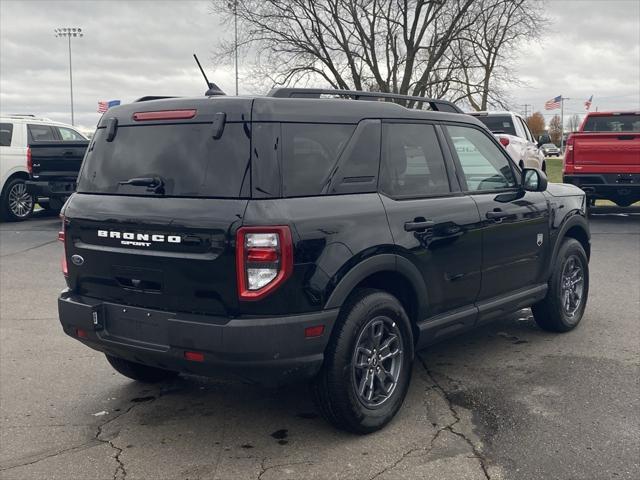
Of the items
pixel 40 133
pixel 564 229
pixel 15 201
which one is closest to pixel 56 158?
pixel 15 201

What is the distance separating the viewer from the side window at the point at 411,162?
4191 millimetres

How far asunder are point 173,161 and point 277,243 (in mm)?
782

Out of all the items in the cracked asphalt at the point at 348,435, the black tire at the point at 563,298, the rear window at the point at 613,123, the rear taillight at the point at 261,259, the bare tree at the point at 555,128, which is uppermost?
the bare tree at the point at 555,128

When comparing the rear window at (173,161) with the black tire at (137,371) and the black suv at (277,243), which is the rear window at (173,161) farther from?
the black tire at (137,371)

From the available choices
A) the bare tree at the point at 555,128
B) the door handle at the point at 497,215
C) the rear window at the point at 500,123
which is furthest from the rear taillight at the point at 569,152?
the bare tree at the point at 555,128

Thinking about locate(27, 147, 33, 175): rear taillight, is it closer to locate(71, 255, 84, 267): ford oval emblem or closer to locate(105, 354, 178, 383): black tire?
locate(105, 354, 178, 383): black tire

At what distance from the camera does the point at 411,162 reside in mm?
4398

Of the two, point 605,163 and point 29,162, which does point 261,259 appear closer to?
point 605,163

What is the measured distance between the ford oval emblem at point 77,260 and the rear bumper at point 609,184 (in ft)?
35.1

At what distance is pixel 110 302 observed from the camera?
3863mm

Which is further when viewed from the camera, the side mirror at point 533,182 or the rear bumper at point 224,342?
the side mirror at point 533,182

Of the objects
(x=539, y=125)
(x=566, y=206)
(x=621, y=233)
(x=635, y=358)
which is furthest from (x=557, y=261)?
(x=539, y=125)

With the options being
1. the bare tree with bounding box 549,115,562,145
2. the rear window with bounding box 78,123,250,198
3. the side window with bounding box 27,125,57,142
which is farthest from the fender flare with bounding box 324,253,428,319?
the bare tree with bounding box 549,115,562,145

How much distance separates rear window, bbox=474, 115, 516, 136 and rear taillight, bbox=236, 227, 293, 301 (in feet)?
41.5
